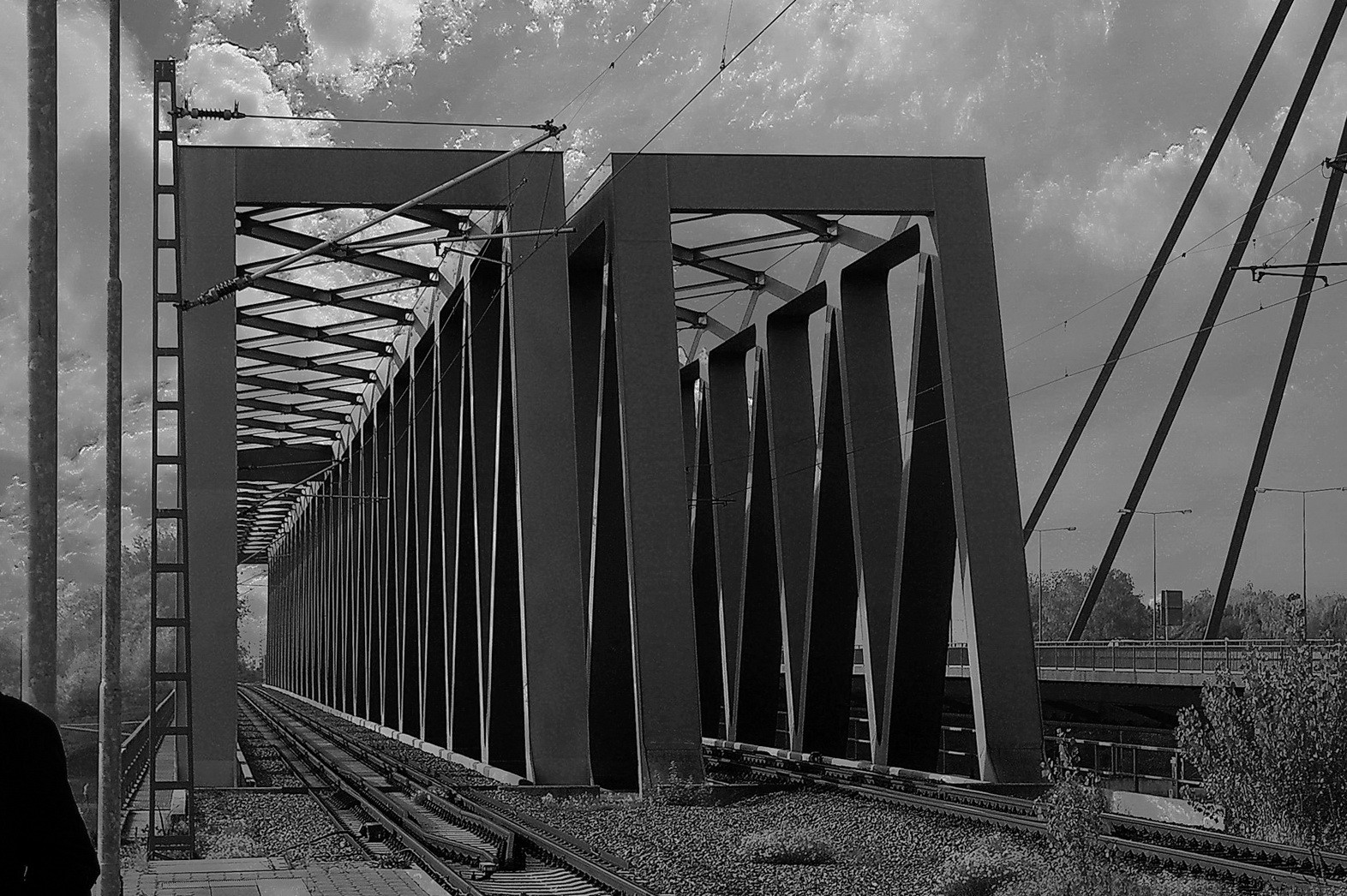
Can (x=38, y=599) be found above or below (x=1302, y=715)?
above

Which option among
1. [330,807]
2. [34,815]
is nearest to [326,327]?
[330,807]

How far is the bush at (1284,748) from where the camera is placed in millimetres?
13961

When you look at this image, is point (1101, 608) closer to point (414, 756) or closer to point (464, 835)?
point (414, 756)

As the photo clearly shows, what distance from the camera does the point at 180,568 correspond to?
46.8 ft

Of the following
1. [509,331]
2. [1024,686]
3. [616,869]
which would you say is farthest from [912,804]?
[509,331]

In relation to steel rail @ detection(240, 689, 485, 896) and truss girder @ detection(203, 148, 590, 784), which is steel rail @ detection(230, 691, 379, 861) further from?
truss girder @ detection(203, 148, 590, 784)

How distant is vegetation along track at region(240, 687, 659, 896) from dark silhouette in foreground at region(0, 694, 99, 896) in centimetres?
762

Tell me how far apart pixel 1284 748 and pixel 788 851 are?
4707 mm

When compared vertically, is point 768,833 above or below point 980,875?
below

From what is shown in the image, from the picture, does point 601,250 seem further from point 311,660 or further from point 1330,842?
point 311,660

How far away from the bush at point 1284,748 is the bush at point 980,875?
13.0 feet

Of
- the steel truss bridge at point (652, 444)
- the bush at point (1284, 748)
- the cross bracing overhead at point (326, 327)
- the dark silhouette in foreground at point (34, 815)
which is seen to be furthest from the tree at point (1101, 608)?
the dark silhouette in foreground at point (34, 815)

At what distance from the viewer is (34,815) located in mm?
3506

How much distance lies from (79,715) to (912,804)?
8018cm
